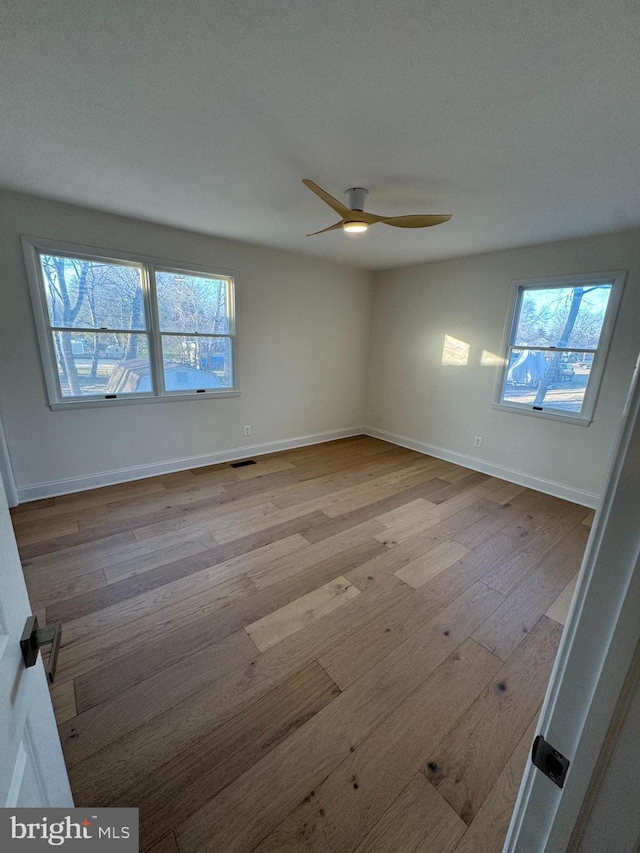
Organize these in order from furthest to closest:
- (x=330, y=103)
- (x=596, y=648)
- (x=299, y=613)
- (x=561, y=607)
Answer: (x=561, y=607)
(x=299, y=613)
(x=330, y=103)
(x=596, y=648)

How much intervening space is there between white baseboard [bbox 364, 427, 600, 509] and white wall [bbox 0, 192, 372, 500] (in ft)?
2.99

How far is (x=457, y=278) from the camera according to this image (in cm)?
401

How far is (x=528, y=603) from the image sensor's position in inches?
81.1

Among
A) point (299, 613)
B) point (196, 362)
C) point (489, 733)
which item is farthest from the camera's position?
point (196, 362)

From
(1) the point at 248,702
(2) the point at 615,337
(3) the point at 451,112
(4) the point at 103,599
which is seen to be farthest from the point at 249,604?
(2) the point at 615,337

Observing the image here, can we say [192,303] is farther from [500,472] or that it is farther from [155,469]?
[500,472]

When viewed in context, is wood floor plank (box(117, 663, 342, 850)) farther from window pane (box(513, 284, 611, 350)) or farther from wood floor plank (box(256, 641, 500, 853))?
window pane (box(513, 284, 611, 350))

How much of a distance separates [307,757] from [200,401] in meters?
3.25

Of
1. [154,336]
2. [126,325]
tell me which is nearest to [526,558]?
[154,336]

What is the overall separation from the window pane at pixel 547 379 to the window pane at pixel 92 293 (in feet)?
12.9

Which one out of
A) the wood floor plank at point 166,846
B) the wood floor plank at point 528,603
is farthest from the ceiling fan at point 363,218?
the wood floor plank at point 166,846

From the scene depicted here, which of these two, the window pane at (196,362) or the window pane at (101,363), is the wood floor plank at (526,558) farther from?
the window pane at (101,363)

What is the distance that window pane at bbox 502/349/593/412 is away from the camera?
10.6 feet

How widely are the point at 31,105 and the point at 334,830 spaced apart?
124 inches
